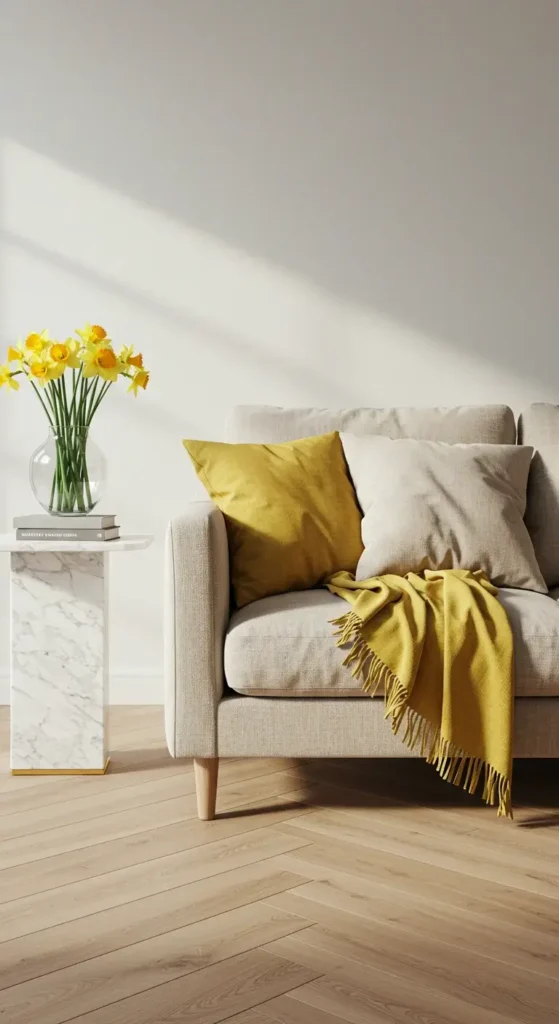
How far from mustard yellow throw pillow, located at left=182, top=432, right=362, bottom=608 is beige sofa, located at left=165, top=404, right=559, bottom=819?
0.24 metres

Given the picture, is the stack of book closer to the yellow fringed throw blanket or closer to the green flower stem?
the green flower stem

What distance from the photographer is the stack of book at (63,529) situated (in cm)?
263

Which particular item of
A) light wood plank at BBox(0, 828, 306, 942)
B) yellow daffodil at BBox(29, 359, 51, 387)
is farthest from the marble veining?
light wood plank at BBox(0, 828, 306, 942)

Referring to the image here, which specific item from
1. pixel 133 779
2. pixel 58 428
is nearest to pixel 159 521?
pixel 58 428

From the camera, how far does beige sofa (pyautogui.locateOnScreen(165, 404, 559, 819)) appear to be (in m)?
2.24

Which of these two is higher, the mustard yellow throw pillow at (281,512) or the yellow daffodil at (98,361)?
the yellow daffodil at (98,361)

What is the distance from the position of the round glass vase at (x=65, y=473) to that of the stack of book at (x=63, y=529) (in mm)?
58

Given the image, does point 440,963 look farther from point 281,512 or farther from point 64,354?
point 64,354

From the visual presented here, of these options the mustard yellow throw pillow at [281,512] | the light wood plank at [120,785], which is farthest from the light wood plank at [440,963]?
the mustard yellow throw pillow at [281,512]

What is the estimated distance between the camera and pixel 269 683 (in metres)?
2.24

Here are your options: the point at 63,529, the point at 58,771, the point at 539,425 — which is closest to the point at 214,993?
the point at 58,771

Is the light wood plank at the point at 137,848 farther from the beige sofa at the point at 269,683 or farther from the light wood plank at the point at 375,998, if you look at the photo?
the light wood plank at the point at 375,998

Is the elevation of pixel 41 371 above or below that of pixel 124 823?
above

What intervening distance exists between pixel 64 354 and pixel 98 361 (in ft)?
0.29
